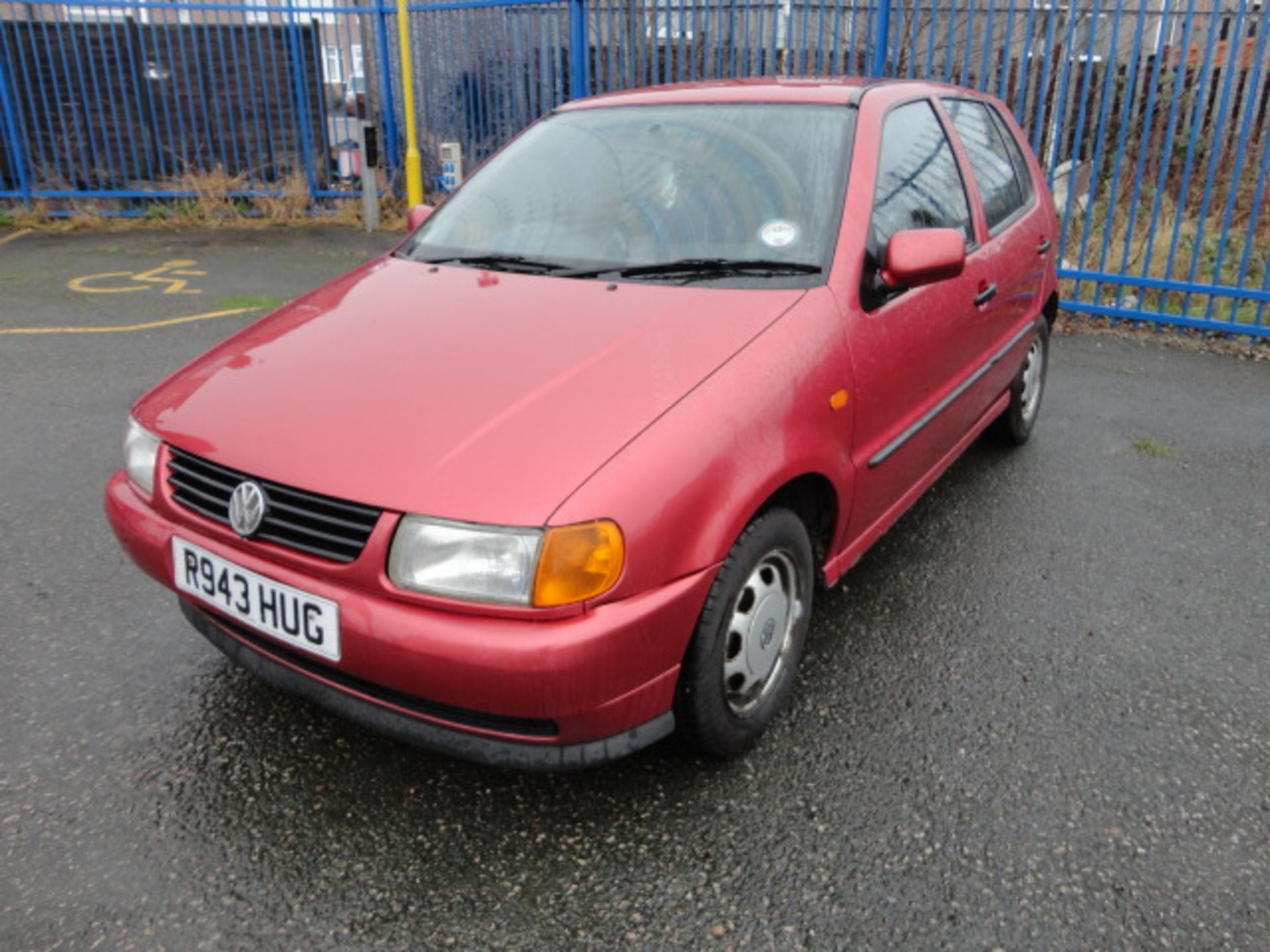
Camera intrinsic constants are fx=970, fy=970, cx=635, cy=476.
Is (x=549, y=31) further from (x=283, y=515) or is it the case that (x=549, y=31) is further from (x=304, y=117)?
(x=283, y=515)

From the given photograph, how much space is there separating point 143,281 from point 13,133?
3.65 meters

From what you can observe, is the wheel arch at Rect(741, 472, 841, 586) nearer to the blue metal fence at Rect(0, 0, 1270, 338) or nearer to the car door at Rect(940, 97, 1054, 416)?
the car door at Rect(940, 97, 1054, 416)

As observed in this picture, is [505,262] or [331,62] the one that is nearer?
[505,262]

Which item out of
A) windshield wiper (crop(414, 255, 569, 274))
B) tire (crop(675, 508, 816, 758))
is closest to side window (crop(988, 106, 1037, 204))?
windshield wiper (crop(414, 255, 569, 274))

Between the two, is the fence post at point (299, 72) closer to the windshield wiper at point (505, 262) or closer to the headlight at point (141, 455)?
the windshield wiper at point (505, 262)

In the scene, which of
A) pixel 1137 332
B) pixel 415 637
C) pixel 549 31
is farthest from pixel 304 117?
pixel 415 637

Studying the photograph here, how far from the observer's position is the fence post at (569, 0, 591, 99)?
343 inches

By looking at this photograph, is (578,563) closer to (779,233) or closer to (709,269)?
(709,269)

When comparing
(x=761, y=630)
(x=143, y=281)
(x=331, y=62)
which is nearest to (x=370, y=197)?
(x=331, y=62)

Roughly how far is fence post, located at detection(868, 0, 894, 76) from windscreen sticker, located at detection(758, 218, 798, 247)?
16.6 ft

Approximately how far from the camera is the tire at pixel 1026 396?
425 centimetres

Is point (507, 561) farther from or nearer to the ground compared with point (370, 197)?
farther from the ground

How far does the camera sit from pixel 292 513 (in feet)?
6.56

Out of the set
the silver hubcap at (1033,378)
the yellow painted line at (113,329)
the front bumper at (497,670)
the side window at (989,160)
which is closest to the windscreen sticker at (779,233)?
the front bumper at (497,670)
